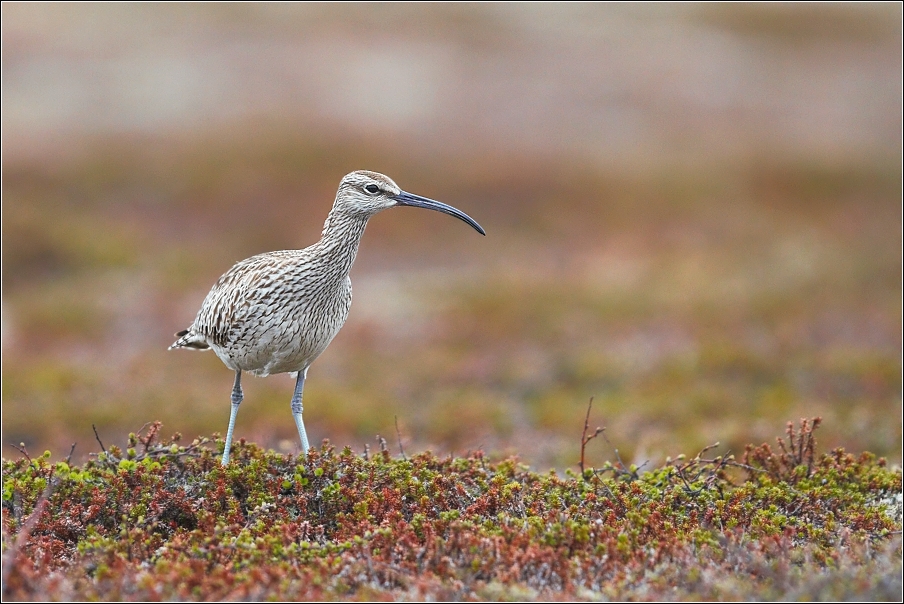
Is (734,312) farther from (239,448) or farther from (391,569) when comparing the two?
(391,569)

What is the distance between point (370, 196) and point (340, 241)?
409mm

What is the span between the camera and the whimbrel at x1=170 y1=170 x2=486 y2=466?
694 centimetres

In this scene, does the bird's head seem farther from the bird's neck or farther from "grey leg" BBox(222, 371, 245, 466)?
"grey leg" BBox(222, 371, 245, 466)

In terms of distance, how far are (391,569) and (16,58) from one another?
103 feet

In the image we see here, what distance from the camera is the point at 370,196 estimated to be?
6988mm

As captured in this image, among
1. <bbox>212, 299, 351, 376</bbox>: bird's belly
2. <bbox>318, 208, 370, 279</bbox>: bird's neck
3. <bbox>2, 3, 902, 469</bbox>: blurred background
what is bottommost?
<bbox>212, 299, 351, 376</bbox>: bird's belly

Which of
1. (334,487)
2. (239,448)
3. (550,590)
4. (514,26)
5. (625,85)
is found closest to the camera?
(550,590)

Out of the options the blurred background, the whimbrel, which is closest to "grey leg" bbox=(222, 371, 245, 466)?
the whimbrel

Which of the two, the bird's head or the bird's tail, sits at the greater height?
the bird's head

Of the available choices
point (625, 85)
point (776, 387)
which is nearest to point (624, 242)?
point (776, 387)

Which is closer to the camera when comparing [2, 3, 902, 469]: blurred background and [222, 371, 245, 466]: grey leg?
[222, 371, 245, 466]: grey leg

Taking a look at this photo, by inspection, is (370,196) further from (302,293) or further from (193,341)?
(193,341)

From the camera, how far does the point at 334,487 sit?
6.39 metres

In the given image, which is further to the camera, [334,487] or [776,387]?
[776,387]
